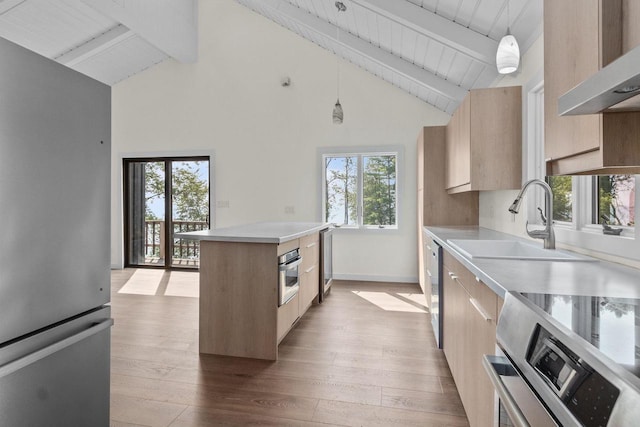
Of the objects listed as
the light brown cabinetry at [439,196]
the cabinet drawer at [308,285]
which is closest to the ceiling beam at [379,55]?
the light brown cabinetry at [439,196]

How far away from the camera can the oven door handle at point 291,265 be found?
8.46ft

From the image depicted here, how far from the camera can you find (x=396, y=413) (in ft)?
6.24

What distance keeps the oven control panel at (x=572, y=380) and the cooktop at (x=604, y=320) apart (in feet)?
0.14

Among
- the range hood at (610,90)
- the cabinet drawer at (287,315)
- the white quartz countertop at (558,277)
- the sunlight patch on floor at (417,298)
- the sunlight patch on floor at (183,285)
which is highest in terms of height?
the range hood at (610,90)

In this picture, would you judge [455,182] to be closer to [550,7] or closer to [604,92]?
[550,7]

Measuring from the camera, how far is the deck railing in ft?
19.8

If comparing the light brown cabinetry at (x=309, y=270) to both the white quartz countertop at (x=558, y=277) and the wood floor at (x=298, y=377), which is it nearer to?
the wood floor at (x=298, y=377)

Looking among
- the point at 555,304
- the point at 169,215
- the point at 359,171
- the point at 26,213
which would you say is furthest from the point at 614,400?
the point at 169,215

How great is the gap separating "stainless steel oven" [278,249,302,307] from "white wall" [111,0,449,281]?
2.30 meters

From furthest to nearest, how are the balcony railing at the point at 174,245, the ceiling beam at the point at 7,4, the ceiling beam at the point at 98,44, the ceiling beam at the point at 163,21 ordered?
the balcony railing at the point at 174,245
the ceiling beam at the point at 98,44
the ceiling beam at the point at 7,4
the ceiling beam at the point at 163,21

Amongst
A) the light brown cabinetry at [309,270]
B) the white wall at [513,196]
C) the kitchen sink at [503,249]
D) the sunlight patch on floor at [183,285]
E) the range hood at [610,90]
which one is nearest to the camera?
the range hood at [610,90]

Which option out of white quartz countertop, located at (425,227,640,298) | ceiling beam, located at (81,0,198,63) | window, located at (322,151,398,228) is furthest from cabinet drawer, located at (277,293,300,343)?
ceiling beam, located at (81,0,198,63)

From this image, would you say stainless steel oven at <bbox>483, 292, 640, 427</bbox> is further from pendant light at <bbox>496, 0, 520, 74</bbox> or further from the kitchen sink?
pendant light at <bbox>496, 0, 520, 74</bbox>

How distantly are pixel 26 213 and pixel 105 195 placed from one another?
0.36m
